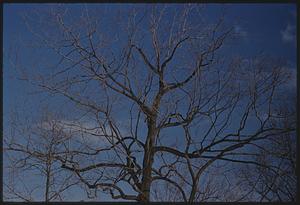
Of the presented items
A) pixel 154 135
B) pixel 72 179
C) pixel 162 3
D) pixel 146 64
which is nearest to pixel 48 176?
pixel 72 179

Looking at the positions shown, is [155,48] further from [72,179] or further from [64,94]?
[72,179]

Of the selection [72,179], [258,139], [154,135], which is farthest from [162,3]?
[72,179]

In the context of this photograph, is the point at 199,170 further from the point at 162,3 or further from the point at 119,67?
the point at 162,3

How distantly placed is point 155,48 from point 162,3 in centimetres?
28

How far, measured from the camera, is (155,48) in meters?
2.68

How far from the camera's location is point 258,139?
2.71 metres

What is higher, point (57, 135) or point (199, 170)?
point (57, 135)

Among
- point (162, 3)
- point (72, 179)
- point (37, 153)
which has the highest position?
point (162, 3)

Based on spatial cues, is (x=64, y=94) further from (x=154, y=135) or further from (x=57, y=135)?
(x=154, y=135)

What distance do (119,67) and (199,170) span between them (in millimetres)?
796

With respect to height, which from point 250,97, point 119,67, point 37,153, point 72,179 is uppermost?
point 119,67

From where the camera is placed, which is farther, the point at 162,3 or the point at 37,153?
the point at 37,153

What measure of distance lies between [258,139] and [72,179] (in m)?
1.18

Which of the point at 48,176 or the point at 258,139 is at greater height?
the point at 258,139
